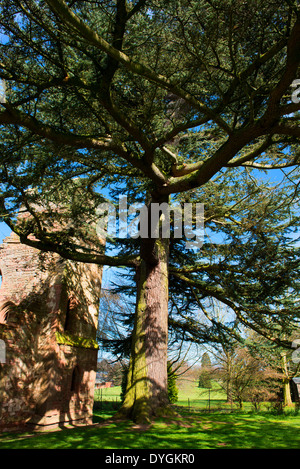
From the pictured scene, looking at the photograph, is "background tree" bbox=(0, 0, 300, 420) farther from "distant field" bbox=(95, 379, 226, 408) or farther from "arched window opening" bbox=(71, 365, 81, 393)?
"distant field" bbox=(95, 379, 226, 408)

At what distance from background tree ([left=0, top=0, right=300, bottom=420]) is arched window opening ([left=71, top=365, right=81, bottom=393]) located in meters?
5.43

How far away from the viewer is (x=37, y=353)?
10977 mm

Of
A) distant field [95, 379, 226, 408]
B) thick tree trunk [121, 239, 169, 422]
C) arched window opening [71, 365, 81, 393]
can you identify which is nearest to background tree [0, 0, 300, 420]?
thick tree trunk [121, 239, 169, 422]

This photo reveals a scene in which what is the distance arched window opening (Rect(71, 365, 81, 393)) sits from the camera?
458 inches

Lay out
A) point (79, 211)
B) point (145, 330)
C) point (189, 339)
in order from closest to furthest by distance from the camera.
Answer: point (145, 330) → point (79, 211) → point (189, 339)

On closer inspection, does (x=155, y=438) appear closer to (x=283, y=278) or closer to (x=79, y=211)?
(x=283, y=278)

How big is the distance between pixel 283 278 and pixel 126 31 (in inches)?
238

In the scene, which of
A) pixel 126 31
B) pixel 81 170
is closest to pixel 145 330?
pixel 81 170

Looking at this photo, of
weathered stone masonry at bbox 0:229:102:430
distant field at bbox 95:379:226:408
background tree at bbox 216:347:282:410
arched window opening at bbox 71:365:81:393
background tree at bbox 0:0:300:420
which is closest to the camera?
background tree at bbox 0:0:300:420

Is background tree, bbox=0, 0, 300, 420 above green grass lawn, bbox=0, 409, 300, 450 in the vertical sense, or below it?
above

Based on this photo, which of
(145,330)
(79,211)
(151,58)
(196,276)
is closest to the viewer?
(151,58)

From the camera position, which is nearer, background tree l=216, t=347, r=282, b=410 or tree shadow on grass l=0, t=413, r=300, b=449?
tree shadow on grass l=0, t=413, r=300, b=449

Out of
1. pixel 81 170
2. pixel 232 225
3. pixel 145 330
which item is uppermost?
pixel 81 170

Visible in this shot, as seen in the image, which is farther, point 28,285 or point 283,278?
point 28,285
